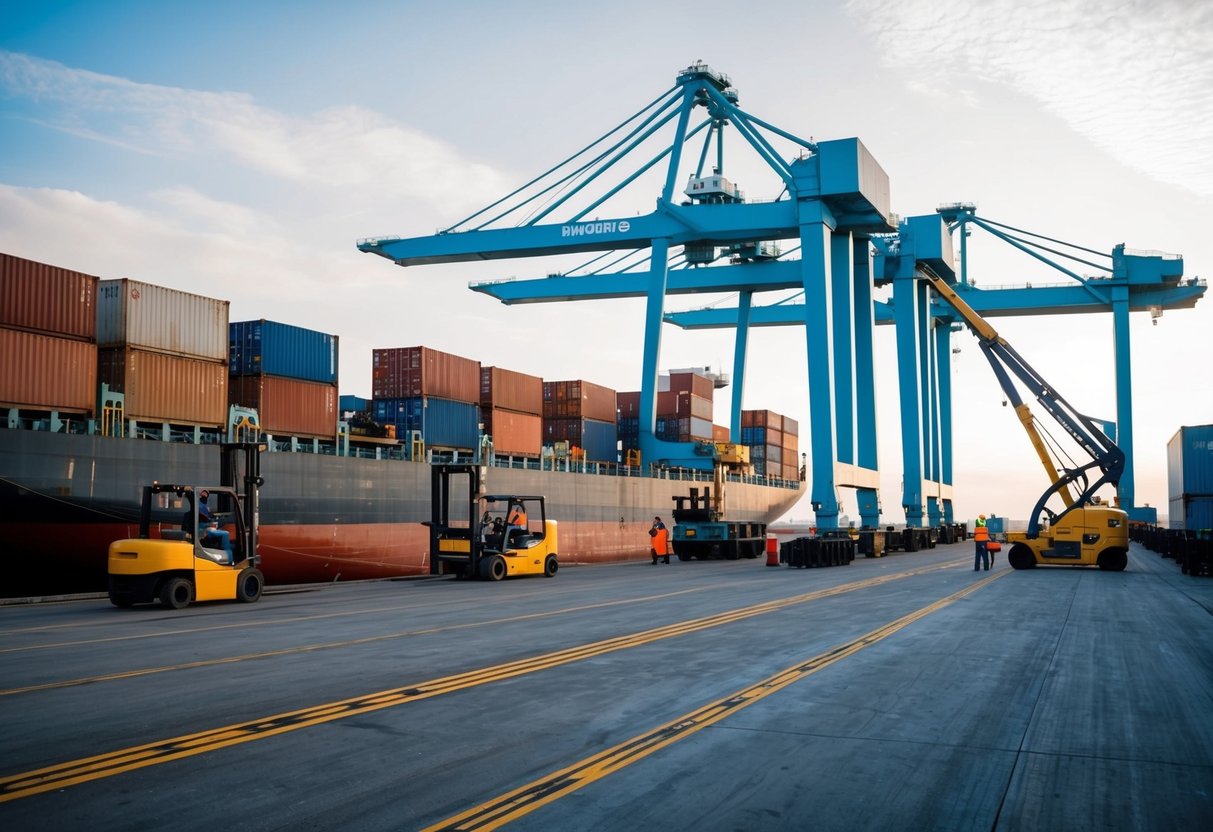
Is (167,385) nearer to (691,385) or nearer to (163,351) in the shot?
(163,351)

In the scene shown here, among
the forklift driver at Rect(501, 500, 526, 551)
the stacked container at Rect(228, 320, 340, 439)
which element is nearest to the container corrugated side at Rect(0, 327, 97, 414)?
the stacked container at Rect(228, 320, 340, 439)

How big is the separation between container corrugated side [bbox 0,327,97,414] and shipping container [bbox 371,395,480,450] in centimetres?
1202

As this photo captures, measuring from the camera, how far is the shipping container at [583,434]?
1780 inches

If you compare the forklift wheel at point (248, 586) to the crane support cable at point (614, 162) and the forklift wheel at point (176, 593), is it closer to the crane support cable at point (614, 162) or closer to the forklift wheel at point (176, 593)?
the forklift wheel at point (176, 593)

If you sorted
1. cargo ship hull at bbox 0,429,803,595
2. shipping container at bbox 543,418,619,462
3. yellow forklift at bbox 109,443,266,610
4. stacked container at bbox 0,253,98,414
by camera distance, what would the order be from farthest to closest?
1. shipping container at bbox 543,418,619,462
2. stacked container at bbox 0,253,98,414
3. cargo ship hull at bbox 0,429,803,595
4. yellow forklift at bbox 109,443,266,610

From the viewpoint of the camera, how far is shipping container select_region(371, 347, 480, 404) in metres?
33.2

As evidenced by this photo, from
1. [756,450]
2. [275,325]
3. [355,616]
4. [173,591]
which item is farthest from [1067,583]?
[756,450]

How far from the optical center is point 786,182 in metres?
37.1

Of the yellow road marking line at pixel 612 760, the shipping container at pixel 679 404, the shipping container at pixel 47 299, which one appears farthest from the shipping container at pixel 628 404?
the yellow road marking line at pixel 612 760

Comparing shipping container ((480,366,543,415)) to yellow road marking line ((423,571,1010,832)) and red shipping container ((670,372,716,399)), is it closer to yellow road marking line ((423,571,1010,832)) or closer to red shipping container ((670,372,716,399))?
red shipping container ((670,372,716,399))

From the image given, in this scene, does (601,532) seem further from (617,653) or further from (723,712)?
(723,712)

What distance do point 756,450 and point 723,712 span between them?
186 ft

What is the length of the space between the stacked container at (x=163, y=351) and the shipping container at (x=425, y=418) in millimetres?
8832

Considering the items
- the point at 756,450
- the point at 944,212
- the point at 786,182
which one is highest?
the point at 944,212
